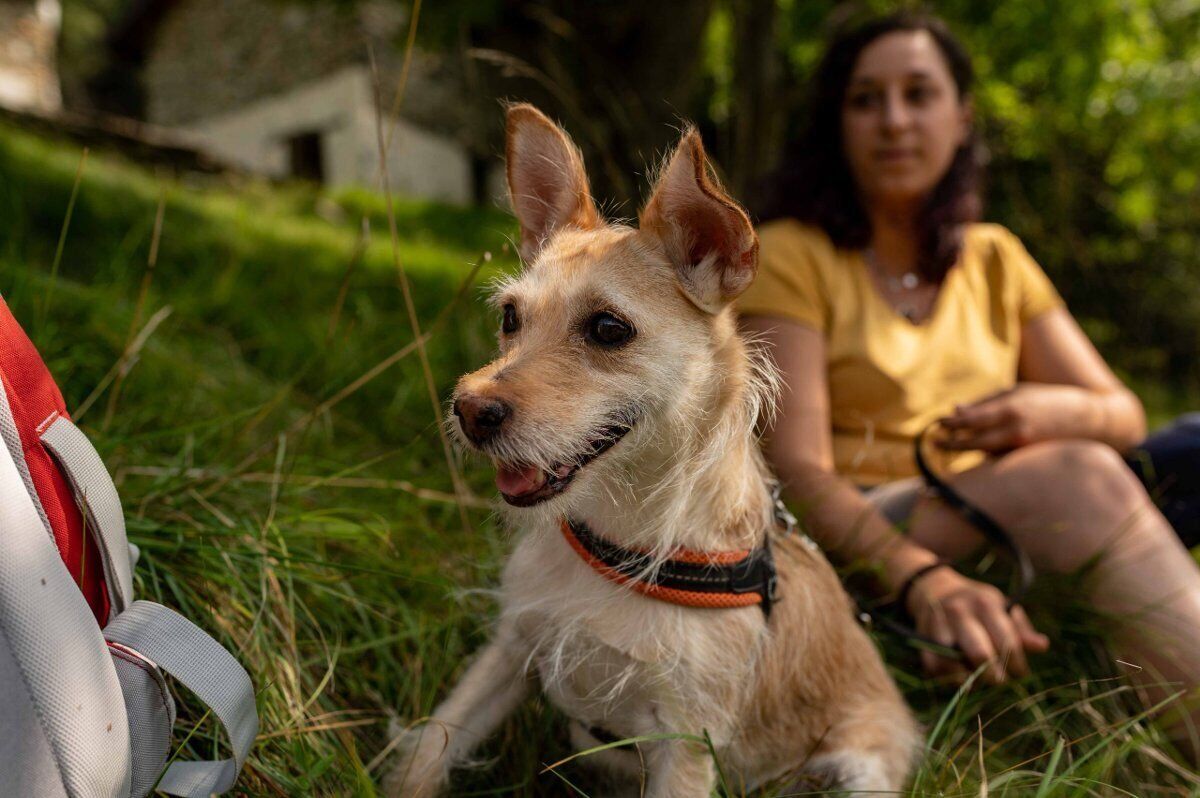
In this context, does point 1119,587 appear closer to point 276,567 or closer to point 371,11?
point 276,567

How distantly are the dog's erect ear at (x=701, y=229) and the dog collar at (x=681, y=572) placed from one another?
51cm

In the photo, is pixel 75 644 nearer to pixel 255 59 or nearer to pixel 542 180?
pixel 542 180

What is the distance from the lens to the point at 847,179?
3012mm

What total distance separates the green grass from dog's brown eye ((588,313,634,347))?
1.60 feet

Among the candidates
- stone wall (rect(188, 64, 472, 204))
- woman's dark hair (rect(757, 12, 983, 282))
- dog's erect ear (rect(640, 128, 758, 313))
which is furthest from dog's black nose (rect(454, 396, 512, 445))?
stone wall (rect(188, 64, 472, 204))

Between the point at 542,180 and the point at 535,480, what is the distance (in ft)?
2.48

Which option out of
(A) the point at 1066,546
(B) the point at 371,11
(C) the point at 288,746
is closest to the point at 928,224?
(A) the point at 1066,546

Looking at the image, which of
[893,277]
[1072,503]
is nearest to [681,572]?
[1072,503]

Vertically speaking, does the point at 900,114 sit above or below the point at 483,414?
above

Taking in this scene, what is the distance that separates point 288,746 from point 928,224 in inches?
104

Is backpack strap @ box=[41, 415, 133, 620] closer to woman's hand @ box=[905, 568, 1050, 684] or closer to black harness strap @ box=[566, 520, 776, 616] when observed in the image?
black harness strap @ box=[566, 520, 776, 616]

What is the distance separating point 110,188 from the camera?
4832 mm

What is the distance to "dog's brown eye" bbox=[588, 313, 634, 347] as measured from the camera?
1.57m

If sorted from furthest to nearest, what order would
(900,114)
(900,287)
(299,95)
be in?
(299,95) → (900,287) → (900,114)
